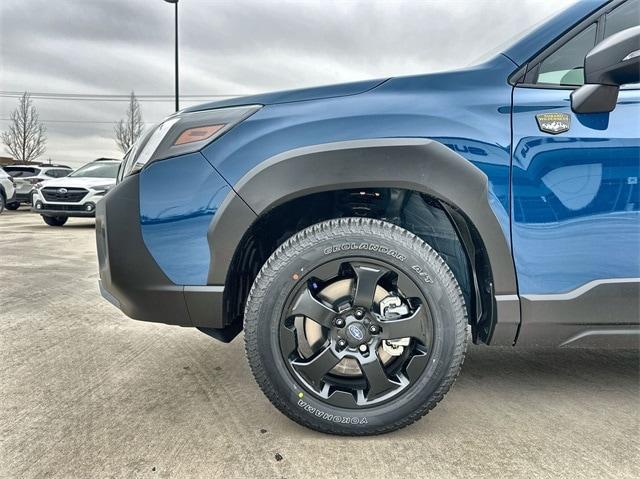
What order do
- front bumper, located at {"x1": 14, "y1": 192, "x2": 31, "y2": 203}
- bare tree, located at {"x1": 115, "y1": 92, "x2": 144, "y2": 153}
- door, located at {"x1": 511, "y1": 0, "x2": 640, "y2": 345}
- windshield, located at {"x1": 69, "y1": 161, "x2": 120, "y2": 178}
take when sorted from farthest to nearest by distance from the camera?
bare tree, located at {"x1": 115, "y1": 92, "x2": 144, "y2": 153}, front bumper, located at {"x1": 14, "y1": 192, "x2": 31, "y2": 203}, windshield, located at {"x1": 69, "y1": 161, "x2": 120, "y2": 178}, door, located at {"x1": 511, "y1": 0, "x2": 640, "y2": 345}

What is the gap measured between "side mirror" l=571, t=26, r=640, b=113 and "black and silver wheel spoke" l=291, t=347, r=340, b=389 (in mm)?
1347

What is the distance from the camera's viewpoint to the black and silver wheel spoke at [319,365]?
175cm

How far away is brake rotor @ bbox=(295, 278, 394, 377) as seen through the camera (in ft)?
5.89

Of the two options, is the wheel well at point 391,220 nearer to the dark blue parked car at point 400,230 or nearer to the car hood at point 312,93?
the dark blue parked car at point 400,230

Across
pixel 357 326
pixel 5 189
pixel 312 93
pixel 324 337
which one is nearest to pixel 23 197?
pixel 5 189

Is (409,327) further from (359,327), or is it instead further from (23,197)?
(23,197)

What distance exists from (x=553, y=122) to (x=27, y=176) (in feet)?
58.6

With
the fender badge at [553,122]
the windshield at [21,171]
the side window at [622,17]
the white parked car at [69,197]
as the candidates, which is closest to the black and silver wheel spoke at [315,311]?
the fender badge at [553,122]

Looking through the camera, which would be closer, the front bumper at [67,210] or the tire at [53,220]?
the front bumper at [67,210]

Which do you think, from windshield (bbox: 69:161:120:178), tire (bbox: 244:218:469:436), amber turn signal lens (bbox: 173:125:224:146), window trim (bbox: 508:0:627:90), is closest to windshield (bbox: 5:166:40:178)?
windshield (bbox: 69:161:120:178)

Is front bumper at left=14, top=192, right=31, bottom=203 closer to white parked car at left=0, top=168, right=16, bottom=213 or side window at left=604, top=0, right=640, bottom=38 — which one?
white parked car at left=0, top=168, right=16, bottom=213

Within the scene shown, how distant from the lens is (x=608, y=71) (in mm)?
1624

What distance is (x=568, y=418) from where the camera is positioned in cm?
200

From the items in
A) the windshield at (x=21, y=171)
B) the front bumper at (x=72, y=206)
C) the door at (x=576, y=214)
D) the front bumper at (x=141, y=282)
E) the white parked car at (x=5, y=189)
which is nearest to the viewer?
the door at (x=576, y=214)
